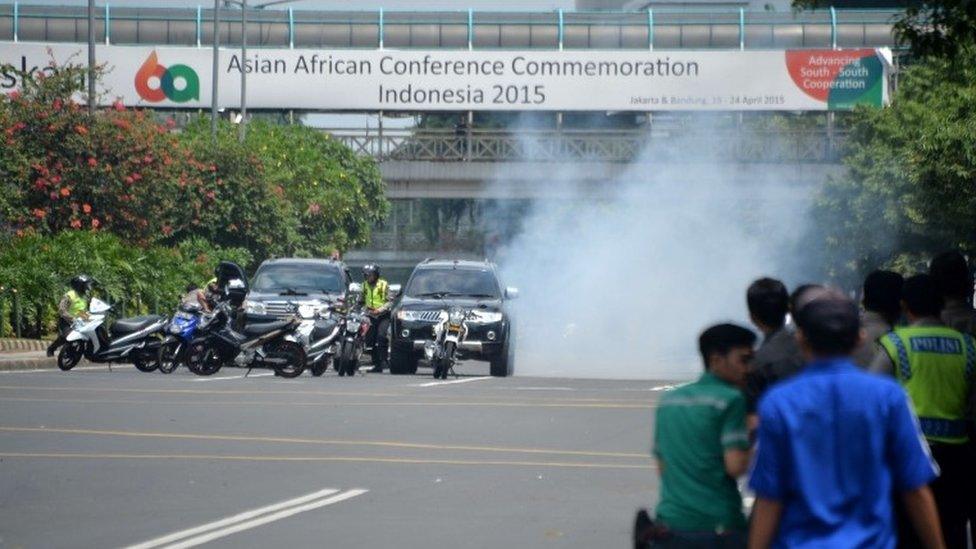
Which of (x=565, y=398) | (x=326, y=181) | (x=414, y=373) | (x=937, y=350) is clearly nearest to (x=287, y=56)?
(x=326, y=181)

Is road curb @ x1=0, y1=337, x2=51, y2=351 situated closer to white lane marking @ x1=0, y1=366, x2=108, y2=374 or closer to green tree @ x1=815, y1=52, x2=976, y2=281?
white lane marking @ x1=0, y1=366, x2=108, y2=374

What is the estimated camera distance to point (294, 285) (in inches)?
1307

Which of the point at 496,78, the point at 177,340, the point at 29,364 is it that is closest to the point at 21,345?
the point at 29,364

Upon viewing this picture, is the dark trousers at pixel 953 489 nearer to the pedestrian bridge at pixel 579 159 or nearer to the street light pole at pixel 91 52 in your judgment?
the street light pole at pixel 91 52

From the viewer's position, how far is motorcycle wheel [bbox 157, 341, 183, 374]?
2970 cm

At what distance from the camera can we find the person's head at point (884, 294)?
9078 millimetres

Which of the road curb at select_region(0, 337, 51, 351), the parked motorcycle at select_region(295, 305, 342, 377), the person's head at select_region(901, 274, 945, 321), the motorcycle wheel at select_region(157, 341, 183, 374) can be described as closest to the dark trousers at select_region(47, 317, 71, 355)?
the motorcycle wheel at select_region(157, 341, 183, 374)

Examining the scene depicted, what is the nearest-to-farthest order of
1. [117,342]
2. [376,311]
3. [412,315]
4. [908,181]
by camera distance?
[117,342] < [412,315] < [376,311] < [908,181]

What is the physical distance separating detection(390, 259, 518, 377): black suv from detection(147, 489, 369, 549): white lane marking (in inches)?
640

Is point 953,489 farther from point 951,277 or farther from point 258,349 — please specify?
point 258,349

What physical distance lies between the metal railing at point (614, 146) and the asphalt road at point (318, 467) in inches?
1429

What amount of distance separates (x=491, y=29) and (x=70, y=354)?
42142mm

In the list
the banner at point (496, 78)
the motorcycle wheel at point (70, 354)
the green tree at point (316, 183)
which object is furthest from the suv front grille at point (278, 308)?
the banner at point (496, 78)

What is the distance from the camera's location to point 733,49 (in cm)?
7056
